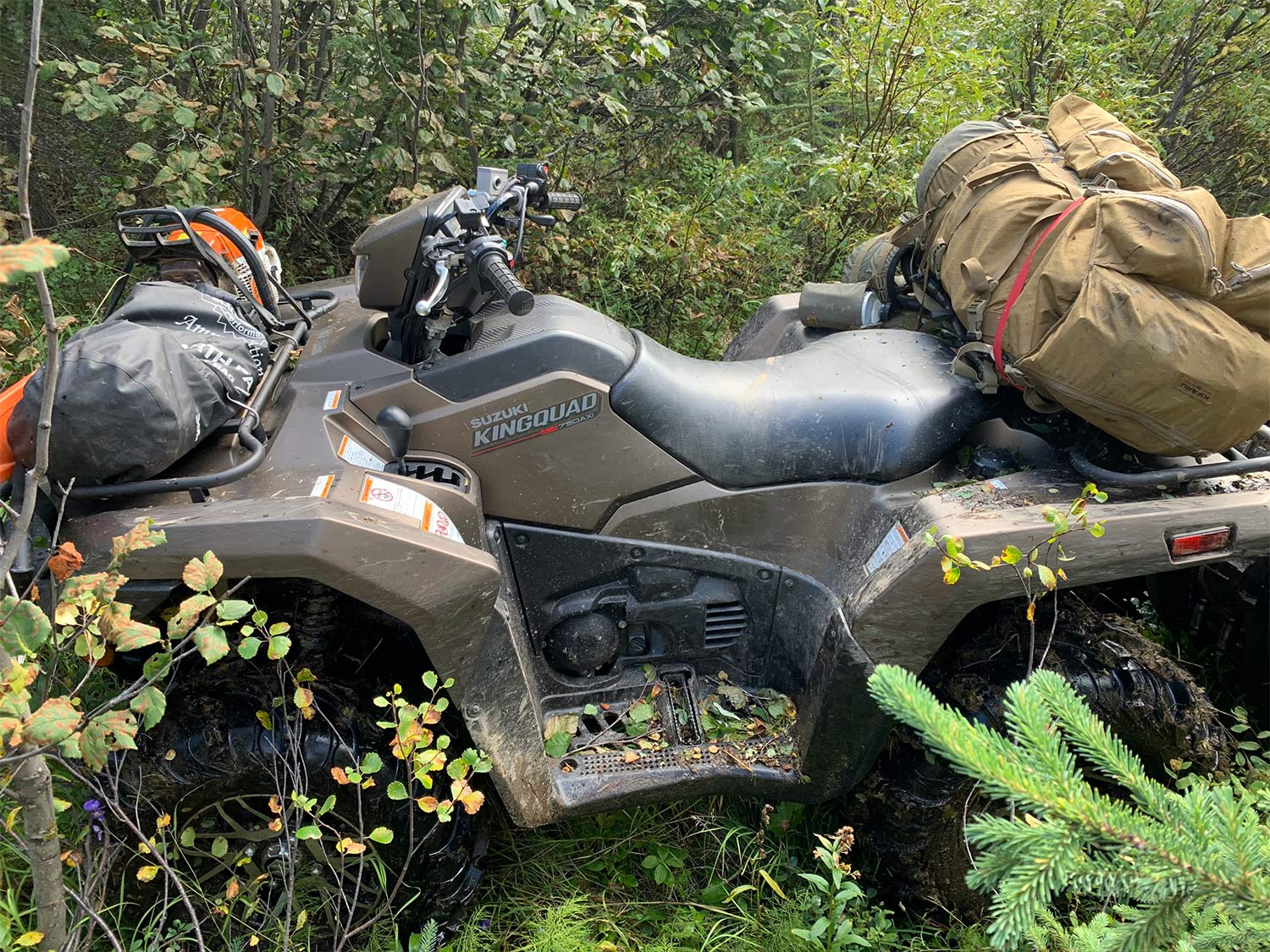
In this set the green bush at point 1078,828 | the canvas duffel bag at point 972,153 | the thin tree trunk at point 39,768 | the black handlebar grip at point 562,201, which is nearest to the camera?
the green bush at point 1078,828

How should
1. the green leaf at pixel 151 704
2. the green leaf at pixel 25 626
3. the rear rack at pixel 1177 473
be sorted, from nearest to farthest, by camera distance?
the green leaf at pixel 25 626
the green leaf at pixel 151 704
the rear rack at pixel 1177 473

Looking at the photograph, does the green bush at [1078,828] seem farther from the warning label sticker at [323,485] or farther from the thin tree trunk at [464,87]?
the thin tree trunk at [464,87]

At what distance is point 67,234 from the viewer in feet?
14.1

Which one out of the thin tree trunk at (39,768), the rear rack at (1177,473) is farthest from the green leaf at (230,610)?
the rear rack at (1177,473)

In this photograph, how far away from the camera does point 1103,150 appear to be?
2271 millimetres

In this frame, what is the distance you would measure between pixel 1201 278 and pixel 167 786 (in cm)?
243

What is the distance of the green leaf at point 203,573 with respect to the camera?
4.97 feet

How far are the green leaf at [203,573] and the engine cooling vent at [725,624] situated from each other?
130 centimetres

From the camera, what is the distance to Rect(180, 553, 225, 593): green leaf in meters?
1.51

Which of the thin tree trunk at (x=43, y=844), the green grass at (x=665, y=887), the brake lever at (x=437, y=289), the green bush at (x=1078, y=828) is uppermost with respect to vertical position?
the green bush at (x=1078, y=828)

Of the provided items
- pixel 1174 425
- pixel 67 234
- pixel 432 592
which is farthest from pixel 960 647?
pixel 67 234

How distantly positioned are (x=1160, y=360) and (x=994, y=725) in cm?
87

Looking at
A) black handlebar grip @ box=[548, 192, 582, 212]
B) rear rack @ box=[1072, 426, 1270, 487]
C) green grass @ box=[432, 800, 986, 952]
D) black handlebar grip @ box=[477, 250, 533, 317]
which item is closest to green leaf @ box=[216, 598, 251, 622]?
black handlebar grip @ box=[477, 250, 533, 317]

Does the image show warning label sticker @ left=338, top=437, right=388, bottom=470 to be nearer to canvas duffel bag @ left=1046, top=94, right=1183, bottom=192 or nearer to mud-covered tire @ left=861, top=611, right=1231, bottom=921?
mud-covered tire @ left=861, top=611, right=1231, bottom=921
